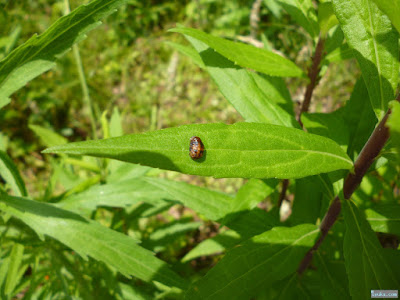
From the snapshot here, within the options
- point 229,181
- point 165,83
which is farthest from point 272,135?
point 165,83

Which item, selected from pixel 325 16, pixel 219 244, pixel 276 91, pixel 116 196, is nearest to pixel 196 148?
pixel 325 16

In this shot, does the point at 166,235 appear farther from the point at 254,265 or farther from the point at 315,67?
the point at 315,67

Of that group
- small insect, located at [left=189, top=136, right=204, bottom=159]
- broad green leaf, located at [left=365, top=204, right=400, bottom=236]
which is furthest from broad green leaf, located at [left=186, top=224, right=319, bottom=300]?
small insect, located at [left=189, top=136, right=204, bottom=159]

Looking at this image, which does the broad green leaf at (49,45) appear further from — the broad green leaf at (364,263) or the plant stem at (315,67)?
the broad green leaf at (364,263)

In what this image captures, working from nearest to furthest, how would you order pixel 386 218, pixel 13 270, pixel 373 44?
pixel 373 44 → pixel 386 218 → pixel 13 270

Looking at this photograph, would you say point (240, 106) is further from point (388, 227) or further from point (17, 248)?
point (17, 248)

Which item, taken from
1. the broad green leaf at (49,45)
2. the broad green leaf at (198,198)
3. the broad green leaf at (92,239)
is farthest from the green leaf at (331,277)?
the broad green leaf at (49,45)

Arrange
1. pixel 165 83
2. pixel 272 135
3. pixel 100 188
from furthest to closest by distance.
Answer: pixel 165 83 → pixel 100 188 → pixel 272 135
